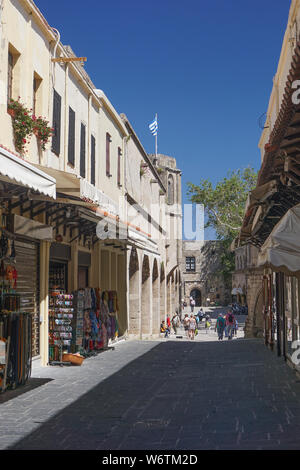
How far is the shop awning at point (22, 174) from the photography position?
6922 mm

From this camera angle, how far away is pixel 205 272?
74.4 m

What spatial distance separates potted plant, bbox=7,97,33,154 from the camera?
1077 centimetres

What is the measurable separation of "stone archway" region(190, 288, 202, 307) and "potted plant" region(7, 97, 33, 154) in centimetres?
6565

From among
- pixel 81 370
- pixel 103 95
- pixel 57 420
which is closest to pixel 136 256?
pixel 103 95

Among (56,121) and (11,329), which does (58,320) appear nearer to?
(11,329)

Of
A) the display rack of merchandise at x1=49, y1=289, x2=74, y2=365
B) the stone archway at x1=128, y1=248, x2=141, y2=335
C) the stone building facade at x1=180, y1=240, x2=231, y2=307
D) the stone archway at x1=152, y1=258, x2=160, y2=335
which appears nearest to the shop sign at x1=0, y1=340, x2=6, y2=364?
the display rack of merchandise at x1=49, y1=289, x2=74, y2=365

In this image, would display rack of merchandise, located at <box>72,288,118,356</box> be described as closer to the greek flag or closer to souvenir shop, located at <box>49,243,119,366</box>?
souvenir shop, located at <box>49,243,119,366</box>

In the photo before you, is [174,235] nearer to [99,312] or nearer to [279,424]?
[99,312]

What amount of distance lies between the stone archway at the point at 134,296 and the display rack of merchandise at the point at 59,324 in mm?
10646

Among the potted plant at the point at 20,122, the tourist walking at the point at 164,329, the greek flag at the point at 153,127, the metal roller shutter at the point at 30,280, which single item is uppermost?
the greek flag at the point at 153,127

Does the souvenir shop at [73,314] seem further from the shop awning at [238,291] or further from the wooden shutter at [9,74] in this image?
the shop awning at [238,291]

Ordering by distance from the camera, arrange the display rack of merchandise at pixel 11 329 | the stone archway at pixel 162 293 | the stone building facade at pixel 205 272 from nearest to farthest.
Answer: the display rack of merchandise at pixel 11 329 < the stone archway at pixel 162 293 < the stone building facade at pixel 205 272

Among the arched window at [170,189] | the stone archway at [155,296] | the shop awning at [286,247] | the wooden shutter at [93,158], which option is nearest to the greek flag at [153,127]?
the arched window at [170,189]

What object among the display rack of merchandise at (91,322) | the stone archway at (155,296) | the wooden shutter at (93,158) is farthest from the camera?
the stone archway at (155,296)
